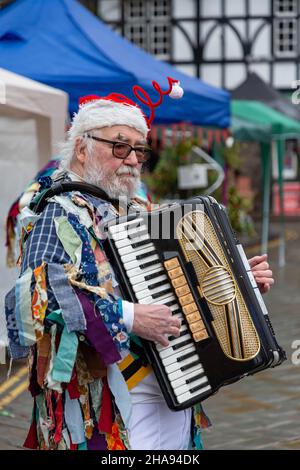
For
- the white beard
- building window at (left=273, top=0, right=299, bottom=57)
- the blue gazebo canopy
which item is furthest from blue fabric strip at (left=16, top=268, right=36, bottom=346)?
building window at (left=273, top=0, right=299, bottom=57)

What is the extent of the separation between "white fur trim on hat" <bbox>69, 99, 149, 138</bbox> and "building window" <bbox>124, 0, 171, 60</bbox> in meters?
22.2

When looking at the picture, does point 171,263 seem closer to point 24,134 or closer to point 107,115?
point 107,115

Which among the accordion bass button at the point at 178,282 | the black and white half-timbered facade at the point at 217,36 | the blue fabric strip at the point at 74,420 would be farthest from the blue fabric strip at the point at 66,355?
the black and white half-timbered facade at the point at 217,36

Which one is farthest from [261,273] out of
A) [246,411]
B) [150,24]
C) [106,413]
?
[150,24]

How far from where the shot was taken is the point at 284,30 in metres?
24.8

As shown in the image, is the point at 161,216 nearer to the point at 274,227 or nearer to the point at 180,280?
the point at 180,280

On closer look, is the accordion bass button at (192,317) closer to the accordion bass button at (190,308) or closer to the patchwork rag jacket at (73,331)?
the accordion bass button at (190,308)

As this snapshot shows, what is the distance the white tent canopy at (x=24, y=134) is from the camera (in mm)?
6102

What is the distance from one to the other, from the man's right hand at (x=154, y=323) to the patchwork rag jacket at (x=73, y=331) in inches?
1.8

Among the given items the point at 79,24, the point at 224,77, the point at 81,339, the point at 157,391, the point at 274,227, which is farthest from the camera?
the point at 224,77

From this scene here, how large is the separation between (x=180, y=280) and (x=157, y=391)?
13.4 inches

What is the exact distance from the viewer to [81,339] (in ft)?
8.04

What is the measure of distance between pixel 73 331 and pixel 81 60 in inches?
220
